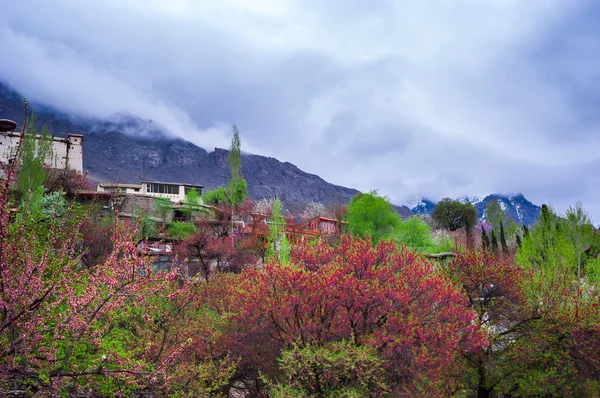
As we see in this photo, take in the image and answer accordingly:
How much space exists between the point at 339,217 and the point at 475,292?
42.8m

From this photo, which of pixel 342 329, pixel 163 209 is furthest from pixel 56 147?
pixel 342 329

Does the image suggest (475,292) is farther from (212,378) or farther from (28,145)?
(28,145)

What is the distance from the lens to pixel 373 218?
51.6 meters

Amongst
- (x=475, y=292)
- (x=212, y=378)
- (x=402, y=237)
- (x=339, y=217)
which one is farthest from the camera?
(x=339, y=217)

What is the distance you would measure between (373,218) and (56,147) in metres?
39.2

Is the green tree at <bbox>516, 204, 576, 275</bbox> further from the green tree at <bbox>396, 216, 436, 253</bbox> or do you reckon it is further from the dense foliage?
the dense foliage

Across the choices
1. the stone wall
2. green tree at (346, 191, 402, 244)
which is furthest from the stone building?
green tree at (346, 191, 402, 244)

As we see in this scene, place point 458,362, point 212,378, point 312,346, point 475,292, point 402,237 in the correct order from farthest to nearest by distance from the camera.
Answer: point 402,237 → point 475,292 → point 458,362 → point 312,346 → point 212,378

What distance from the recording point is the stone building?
51.3 meters

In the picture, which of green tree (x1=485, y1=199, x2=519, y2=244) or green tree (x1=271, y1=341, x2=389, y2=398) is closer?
green tree (x1=271, y1=341, x2=389, y2=398)

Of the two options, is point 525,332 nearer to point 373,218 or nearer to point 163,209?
point 373,218

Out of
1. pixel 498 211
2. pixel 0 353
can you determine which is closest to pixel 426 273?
pixel 0 353

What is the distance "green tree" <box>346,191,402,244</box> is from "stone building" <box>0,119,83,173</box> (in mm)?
31097

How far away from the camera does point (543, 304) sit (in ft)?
56.0
